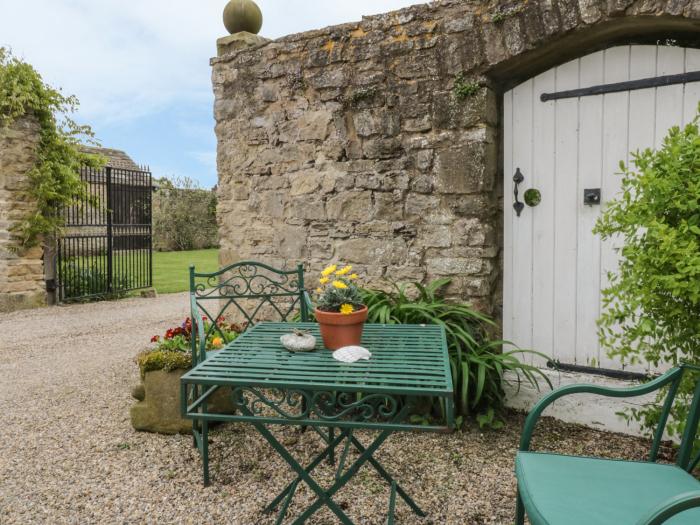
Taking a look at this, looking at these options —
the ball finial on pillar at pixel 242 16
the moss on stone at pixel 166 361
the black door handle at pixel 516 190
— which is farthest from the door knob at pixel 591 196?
the ball finial on pillar at pixel 242 16

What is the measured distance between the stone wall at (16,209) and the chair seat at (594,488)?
7.86 meters

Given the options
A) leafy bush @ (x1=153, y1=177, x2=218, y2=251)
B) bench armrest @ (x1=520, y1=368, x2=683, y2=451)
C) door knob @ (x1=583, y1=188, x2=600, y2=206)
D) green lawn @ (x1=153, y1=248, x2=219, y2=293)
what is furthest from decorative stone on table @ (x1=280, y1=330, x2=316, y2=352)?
leafy bush @ (x1=153, y1=177, x2=218, y2=251)

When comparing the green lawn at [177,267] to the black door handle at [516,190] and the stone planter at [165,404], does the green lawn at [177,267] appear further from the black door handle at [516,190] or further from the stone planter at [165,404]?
the black door handle at [516,190]

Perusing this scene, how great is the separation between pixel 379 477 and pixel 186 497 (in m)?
0.92

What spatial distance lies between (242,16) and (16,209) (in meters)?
5.12

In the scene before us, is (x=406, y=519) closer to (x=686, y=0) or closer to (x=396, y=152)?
(x=396, y=152)

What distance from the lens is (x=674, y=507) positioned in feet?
3.72

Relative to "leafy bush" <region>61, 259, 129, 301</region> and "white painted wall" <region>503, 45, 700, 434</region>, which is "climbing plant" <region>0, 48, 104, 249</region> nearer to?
"leafy bush" <region>61, 259, 129, 301</region>

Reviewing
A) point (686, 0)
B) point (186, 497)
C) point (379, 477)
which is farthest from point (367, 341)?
point (686, 0)

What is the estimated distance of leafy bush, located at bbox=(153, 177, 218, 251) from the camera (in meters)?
17.9

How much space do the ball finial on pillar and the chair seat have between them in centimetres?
404

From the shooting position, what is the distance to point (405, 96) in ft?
11.8

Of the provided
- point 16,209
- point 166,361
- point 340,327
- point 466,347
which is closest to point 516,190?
point 466,347

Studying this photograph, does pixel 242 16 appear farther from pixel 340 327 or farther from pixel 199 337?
pixel 340 327
